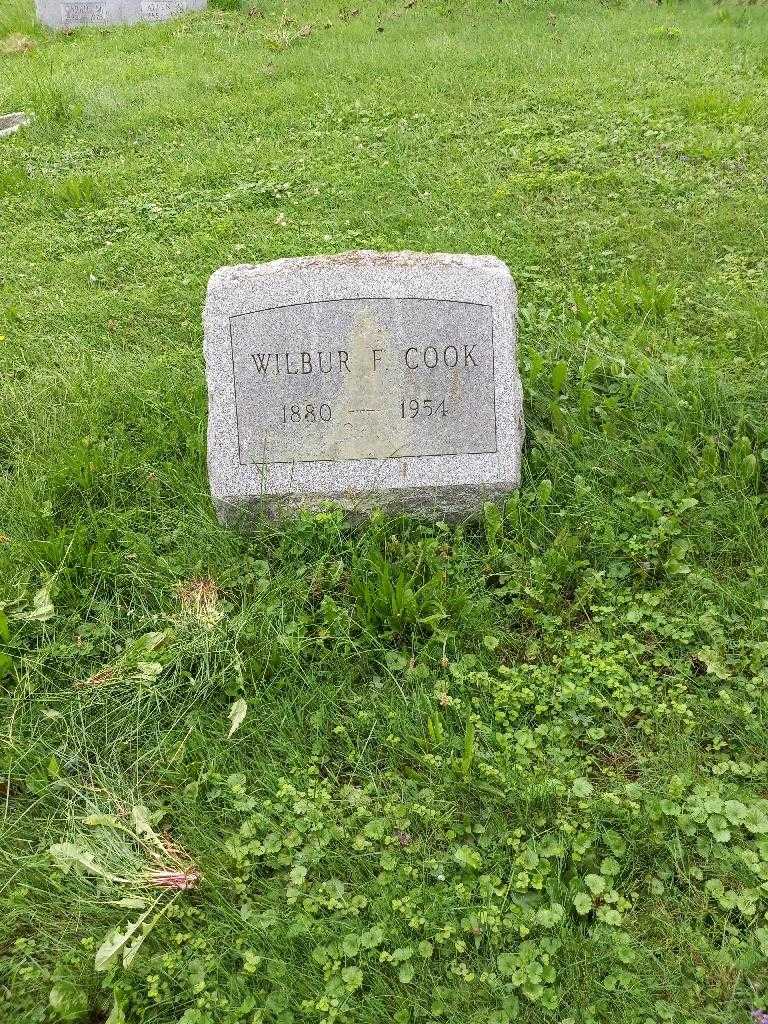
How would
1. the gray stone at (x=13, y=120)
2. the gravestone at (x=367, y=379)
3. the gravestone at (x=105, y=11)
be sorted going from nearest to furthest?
the gravestone at (x=367, y=379) < the gray stone at (x=13, y=120) < the gravestone at (x=105, y=11)

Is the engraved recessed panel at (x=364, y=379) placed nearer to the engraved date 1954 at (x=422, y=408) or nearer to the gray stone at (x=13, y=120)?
the engraved date 1954 at (x=422, y=408)

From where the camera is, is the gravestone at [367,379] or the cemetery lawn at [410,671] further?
the gravestone at [367,379]

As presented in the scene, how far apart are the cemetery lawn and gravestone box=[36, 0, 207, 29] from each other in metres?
6.09

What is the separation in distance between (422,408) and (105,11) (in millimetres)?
9325

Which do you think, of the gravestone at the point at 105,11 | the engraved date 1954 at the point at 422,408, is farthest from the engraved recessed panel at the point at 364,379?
the gravestone at the point at 105,11

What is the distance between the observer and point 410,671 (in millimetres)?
2887

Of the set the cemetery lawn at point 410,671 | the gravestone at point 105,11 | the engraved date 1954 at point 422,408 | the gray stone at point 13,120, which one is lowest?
the cemetery lawn at point 410,671

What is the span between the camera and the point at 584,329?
167 inches

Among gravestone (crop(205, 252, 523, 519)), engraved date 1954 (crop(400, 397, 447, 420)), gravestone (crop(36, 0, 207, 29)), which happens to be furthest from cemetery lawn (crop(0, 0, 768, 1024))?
gravestone (crop(36, 0, 207, 29))

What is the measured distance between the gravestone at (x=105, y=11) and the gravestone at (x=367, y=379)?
8559 millimetres

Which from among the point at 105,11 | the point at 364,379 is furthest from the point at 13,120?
the point at 364,379

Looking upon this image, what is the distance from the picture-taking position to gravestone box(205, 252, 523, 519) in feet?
11.0

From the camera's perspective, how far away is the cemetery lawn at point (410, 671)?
2.21m

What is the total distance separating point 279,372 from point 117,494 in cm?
90
